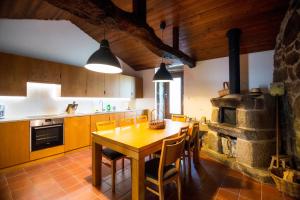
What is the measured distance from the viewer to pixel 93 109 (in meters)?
4.60

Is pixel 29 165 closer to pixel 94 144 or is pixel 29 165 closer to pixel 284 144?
pixel 94 144

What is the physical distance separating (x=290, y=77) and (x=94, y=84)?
4.24 m

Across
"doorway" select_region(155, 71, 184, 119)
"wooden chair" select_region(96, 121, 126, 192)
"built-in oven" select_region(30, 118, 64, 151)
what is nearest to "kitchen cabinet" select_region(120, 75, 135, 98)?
"doorway" select_region(155, 71, 184, 119)

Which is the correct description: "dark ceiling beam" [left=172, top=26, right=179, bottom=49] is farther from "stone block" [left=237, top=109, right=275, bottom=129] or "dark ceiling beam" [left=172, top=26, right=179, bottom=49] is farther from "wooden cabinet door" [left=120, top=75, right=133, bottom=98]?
"wooden cabinet door" [left=120, top=75, right=133, bottom=98]

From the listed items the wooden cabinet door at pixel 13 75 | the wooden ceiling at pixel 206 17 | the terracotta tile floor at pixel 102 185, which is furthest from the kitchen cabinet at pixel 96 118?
the wooden ceiling at pixel 206 17

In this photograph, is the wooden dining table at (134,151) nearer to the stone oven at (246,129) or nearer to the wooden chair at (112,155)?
the wooden chair at (112,155)

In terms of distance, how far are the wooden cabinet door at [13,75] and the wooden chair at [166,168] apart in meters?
2.93

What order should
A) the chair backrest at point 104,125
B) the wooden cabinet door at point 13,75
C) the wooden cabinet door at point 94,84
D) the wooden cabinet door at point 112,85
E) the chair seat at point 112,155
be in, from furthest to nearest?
the wooden cabinet door at point 112,85, the wooden cabinet door at point 94,84, the wooden cabinet door at point 13,75, the chair backrest at point 104,125, the chair seat at point 112,155

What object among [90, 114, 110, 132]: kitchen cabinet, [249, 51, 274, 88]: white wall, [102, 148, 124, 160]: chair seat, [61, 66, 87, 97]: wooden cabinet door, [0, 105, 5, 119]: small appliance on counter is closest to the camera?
[102, 148, 124, 160]: chair seat

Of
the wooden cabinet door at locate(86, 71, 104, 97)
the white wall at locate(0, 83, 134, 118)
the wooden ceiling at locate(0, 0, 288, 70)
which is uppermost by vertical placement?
the wooden ceiling at locate(0, 0, 288, 70)

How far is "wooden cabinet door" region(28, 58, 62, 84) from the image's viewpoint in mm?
3160

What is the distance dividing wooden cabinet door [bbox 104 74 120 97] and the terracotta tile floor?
225cm

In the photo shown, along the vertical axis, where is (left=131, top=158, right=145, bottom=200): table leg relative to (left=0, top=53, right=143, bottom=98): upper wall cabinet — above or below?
below

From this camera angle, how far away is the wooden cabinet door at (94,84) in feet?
13.7
